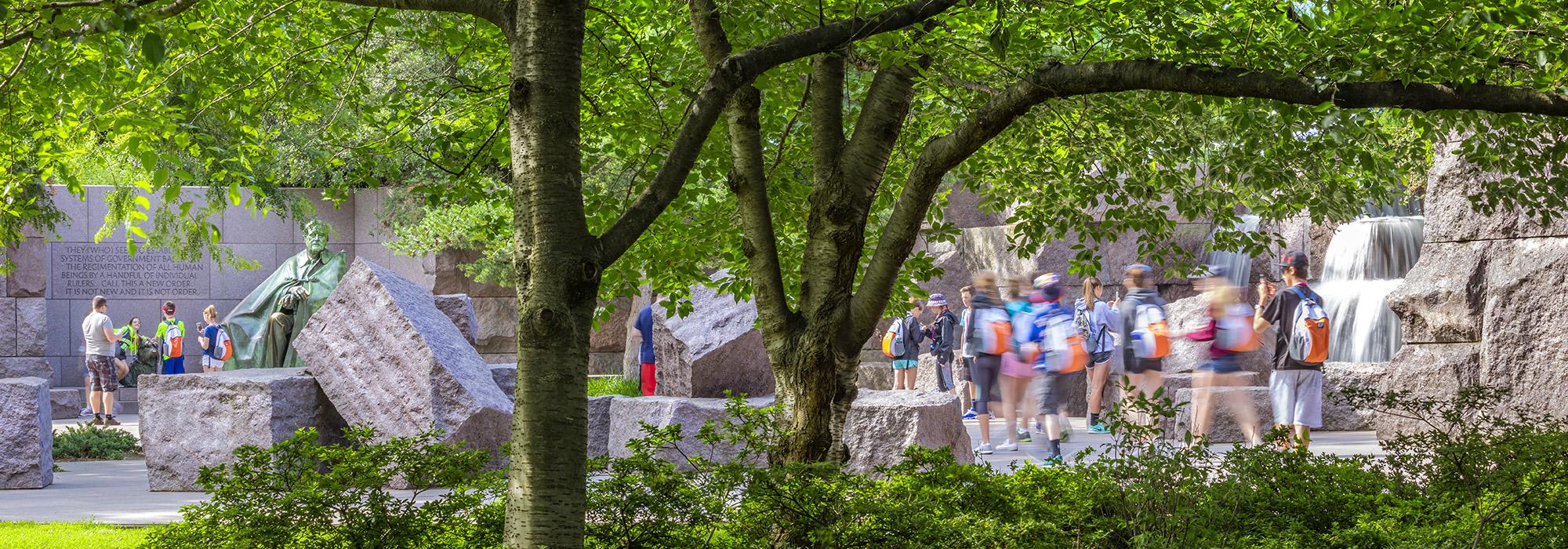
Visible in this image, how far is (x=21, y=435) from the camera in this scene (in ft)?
33.1

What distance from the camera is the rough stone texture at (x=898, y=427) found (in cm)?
919

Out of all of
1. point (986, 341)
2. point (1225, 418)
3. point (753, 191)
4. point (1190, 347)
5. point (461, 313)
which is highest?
point (753, 191)

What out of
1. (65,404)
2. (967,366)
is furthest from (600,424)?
(65,404)

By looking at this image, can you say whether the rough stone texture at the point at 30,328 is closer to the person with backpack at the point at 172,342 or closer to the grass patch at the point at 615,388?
the person with backpack at the point at 172,342

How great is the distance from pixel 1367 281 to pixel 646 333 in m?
11.5

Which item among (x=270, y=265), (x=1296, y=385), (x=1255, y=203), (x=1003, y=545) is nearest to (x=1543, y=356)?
(x=1296, y=385)

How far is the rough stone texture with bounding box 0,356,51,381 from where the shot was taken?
17781mm

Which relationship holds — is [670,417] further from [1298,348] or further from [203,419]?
[1298,348]

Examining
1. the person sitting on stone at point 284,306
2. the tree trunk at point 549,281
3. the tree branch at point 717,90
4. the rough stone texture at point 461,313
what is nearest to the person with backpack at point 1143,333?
the tree branch at point 717,90

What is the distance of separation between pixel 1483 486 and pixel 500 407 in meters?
6.69

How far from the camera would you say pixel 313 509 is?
492 cm

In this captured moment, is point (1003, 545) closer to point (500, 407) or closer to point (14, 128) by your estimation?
point (14, 128)

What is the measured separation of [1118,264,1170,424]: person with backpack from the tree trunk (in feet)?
22.7

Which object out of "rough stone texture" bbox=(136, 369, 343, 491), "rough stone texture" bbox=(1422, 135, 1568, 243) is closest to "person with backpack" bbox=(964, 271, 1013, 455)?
"rough stone texture" bbox=(1422, 135, 1568, 243)
